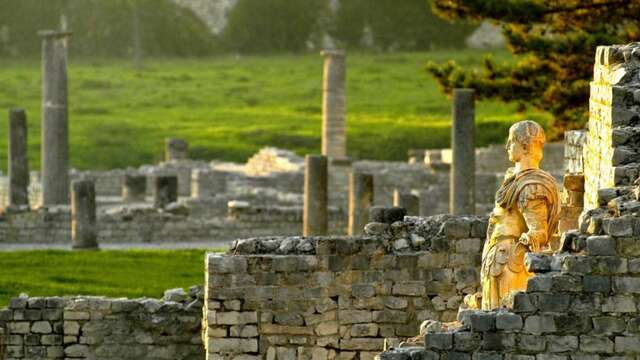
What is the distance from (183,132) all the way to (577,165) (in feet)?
187

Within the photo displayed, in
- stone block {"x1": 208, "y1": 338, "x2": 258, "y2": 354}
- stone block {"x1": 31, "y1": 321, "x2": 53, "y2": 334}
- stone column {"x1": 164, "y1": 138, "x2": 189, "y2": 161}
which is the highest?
stone column {"x1": 164, "y1": 138, "x2": 189, "y2": 161}

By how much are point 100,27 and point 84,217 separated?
224 ft

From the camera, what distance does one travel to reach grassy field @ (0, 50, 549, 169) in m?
74.6

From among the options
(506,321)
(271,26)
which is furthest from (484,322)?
(271,26)

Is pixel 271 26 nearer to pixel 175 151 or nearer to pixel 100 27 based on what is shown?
pixel 100 27

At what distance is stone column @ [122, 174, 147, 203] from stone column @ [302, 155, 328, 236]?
15.1m

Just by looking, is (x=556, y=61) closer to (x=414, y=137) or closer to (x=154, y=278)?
(x=154, y=278)

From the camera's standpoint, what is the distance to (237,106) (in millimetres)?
89938

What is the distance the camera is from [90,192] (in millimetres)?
44594

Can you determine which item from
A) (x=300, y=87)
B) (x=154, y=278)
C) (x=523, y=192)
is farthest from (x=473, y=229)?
(x=300, y=87)

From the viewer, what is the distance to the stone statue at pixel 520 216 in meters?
18.5

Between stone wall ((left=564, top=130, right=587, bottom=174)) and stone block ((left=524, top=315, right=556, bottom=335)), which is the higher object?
stone wall ((left=564, top=130, right=587, bottom=174))

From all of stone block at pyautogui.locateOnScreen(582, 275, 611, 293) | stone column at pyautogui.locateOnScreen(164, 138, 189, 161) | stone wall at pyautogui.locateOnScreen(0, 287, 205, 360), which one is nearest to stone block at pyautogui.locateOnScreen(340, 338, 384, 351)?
stone wall at pyautogui.locateOnScreen(0, 287, 205, 360)

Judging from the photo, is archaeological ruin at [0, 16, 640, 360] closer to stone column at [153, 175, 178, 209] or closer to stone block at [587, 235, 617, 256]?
stone block at [587, 235, 617, 256]
